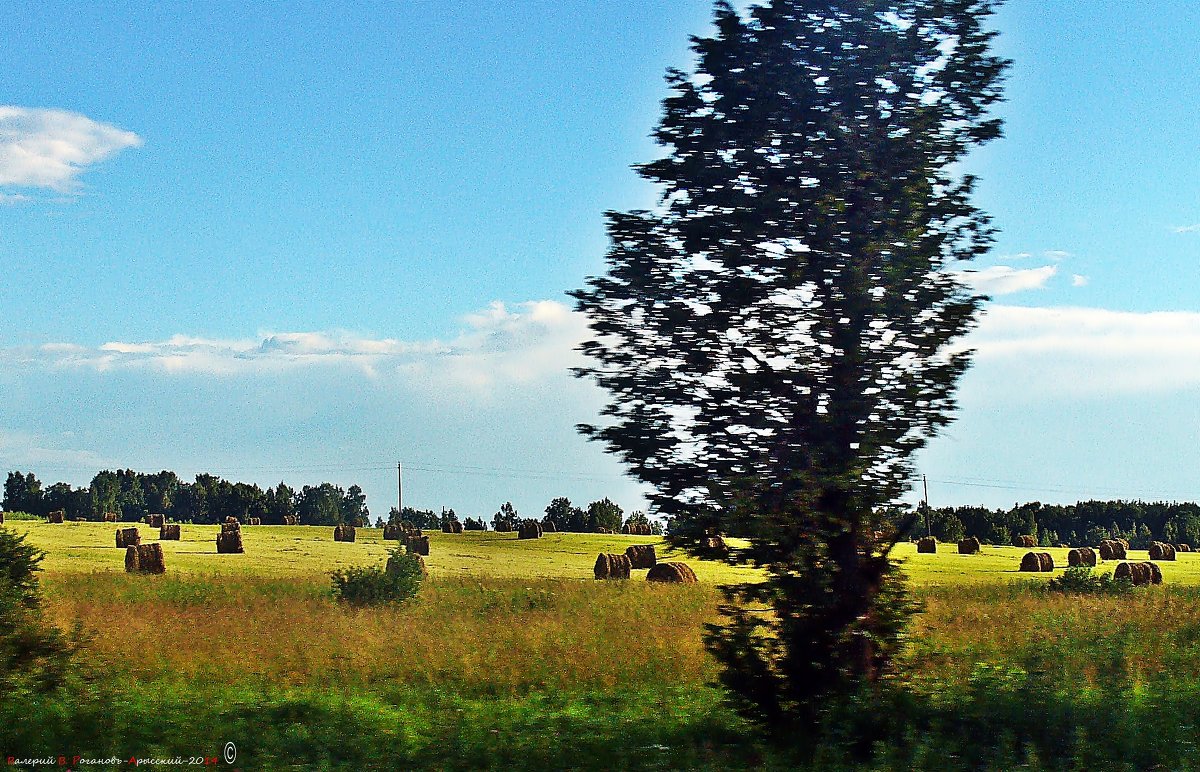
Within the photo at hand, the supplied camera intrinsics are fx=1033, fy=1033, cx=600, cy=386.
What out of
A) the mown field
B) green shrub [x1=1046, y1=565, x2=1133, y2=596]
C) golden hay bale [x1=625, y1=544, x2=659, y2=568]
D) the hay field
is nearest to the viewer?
the mown field

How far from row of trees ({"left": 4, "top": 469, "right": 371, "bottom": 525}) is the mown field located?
78.0m

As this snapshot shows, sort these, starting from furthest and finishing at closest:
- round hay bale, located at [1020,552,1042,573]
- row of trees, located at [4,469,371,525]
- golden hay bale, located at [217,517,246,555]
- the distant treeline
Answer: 1. row of trees, located at [4,469,371,525]
2. the distant treeline
3. round hay bale, located at [1020,552,1042,573]
4. golden hay bale, located at [217,517,246,555]

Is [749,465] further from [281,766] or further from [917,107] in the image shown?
[281,766]

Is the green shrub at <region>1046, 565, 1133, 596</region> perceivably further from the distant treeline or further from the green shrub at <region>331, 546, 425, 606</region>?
the distant treeline

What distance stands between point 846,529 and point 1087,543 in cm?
9617

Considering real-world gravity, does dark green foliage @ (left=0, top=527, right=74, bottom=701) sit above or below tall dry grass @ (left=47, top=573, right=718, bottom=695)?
above

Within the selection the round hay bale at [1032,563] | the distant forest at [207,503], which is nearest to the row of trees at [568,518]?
the distant forest at [207,503]

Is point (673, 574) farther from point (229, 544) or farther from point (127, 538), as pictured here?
point (127, 538)

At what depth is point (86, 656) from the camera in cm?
1689

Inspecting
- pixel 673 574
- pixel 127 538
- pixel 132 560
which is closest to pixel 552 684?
pixel 673 574

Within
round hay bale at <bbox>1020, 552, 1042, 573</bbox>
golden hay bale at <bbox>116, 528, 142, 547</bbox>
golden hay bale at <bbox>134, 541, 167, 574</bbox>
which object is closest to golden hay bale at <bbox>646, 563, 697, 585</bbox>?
golden hay bale at <bbox>134, 541, 167, 574</bbox>

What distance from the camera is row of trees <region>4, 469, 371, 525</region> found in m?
110

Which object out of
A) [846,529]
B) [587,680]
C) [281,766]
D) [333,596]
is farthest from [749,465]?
[333,596]

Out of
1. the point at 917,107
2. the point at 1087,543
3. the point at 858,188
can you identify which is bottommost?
the point at 1087,543
